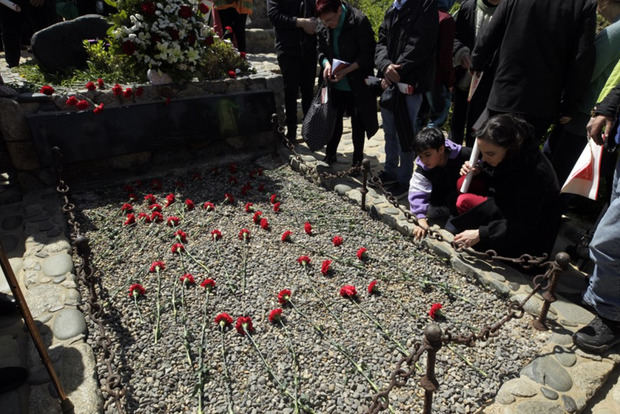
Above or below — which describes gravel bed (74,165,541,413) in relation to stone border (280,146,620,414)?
below

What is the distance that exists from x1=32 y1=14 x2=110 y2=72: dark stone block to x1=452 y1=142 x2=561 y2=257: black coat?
520 centimetres

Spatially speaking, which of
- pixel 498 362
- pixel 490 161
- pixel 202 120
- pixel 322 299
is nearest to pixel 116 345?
pixel 322 299

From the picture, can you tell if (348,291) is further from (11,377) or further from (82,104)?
(82,104)

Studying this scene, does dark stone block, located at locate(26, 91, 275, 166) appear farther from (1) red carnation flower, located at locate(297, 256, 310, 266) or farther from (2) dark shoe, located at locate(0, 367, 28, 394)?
(2) dark shoe, located at locate(0, 367, 28, 394)

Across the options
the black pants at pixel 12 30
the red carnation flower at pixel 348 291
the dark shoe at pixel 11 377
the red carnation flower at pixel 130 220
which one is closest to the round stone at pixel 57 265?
the red carnation flower at pixel 130 220

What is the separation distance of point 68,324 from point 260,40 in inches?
344

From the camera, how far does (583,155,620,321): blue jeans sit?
2305 mm

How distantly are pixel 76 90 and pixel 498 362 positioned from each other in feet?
15.1

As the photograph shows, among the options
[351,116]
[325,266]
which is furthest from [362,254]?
[351,116]

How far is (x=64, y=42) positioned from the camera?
541 cm

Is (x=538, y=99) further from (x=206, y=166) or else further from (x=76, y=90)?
(x=76, y=90)

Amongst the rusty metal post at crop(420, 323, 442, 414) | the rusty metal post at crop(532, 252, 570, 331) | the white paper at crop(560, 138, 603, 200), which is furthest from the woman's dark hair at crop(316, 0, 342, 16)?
the rusty metal post at crop(420, 323, 442, 414)

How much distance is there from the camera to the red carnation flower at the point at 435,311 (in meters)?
2.71

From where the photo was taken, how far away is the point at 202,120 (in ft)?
16.3
